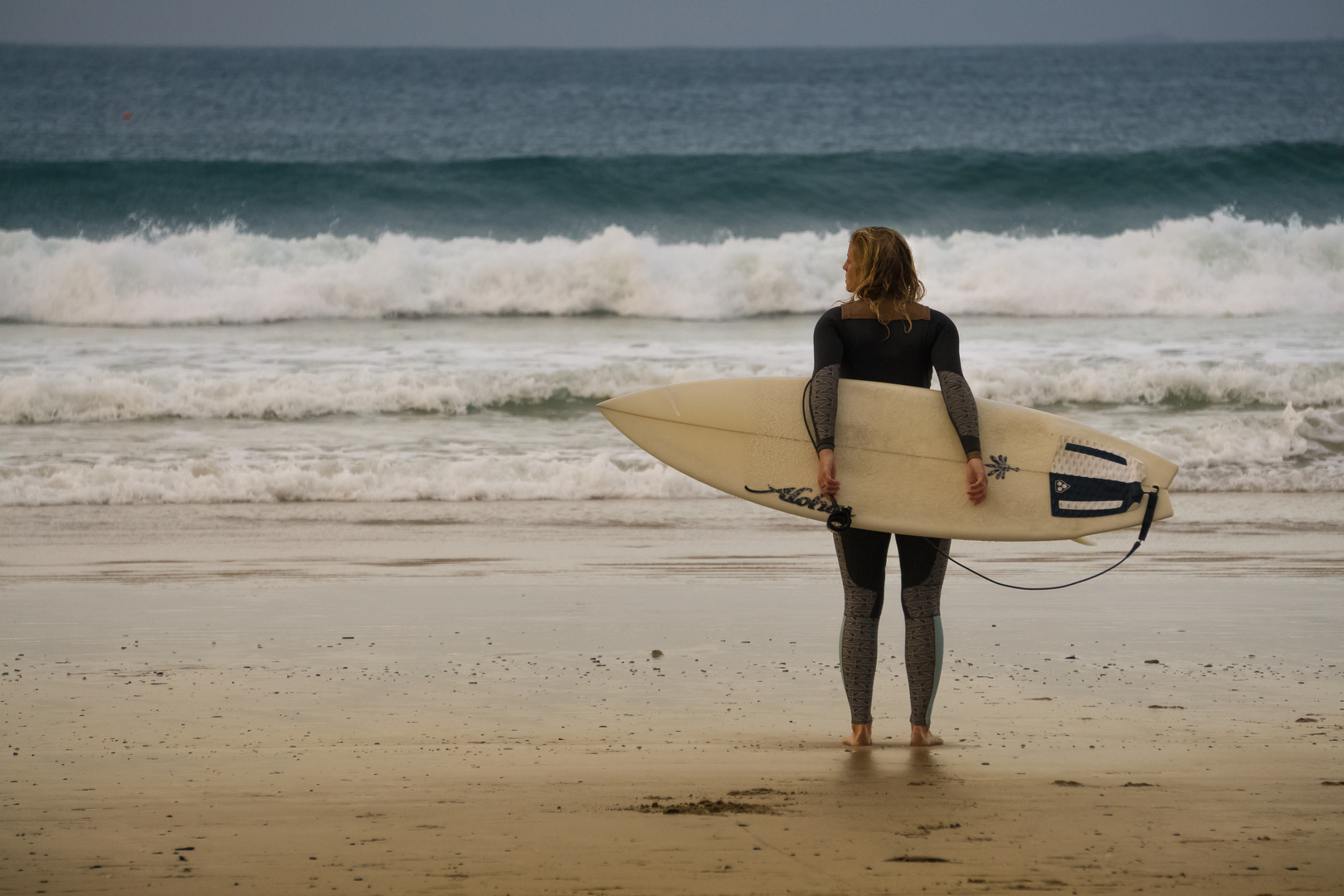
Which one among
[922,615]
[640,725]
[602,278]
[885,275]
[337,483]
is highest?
[602,278]

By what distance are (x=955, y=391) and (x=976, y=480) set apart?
20 cm

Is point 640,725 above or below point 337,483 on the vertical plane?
below

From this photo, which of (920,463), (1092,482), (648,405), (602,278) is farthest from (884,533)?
(602,278)

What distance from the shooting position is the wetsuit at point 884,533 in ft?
8.53

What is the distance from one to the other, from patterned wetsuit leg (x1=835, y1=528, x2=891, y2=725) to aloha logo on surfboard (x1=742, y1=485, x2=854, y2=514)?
0.37 ft

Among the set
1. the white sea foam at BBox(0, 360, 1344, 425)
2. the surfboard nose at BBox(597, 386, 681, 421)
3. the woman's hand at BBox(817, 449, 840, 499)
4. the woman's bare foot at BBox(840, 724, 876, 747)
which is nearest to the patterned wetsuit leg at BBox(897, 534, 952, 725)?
the woman's bare foot at BBox(840, 724, 876, 747)

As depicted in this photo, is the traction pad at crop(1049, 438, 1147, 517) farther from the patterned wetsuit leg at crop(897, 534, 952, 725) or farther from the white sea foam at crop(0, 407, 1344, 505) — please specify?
the white sea foam at crop(0, 407, 1344, 505)

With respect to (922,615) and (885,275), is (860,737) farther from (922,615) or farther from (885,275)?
(885,275)

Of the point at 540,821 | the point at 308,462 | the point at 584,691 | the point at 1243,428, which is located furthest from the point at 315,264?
the point at 540,821

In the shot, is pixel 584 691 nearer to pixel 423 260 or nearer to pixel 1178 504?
pixel 1178 504

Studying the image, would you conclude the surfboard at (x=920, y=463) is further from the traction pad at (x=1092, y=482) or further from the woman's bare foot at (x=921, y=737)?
the woman's bare foot at (x=921, y=737)

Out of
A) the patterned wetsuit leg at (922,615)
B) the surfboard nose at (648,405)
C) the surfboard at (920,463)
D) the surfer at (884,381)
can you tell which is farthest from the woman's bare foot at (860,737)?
the surfboard nose at (648,405)

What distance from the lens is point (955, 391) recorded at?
103 inches

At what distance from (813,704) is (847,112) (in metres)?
21.6
